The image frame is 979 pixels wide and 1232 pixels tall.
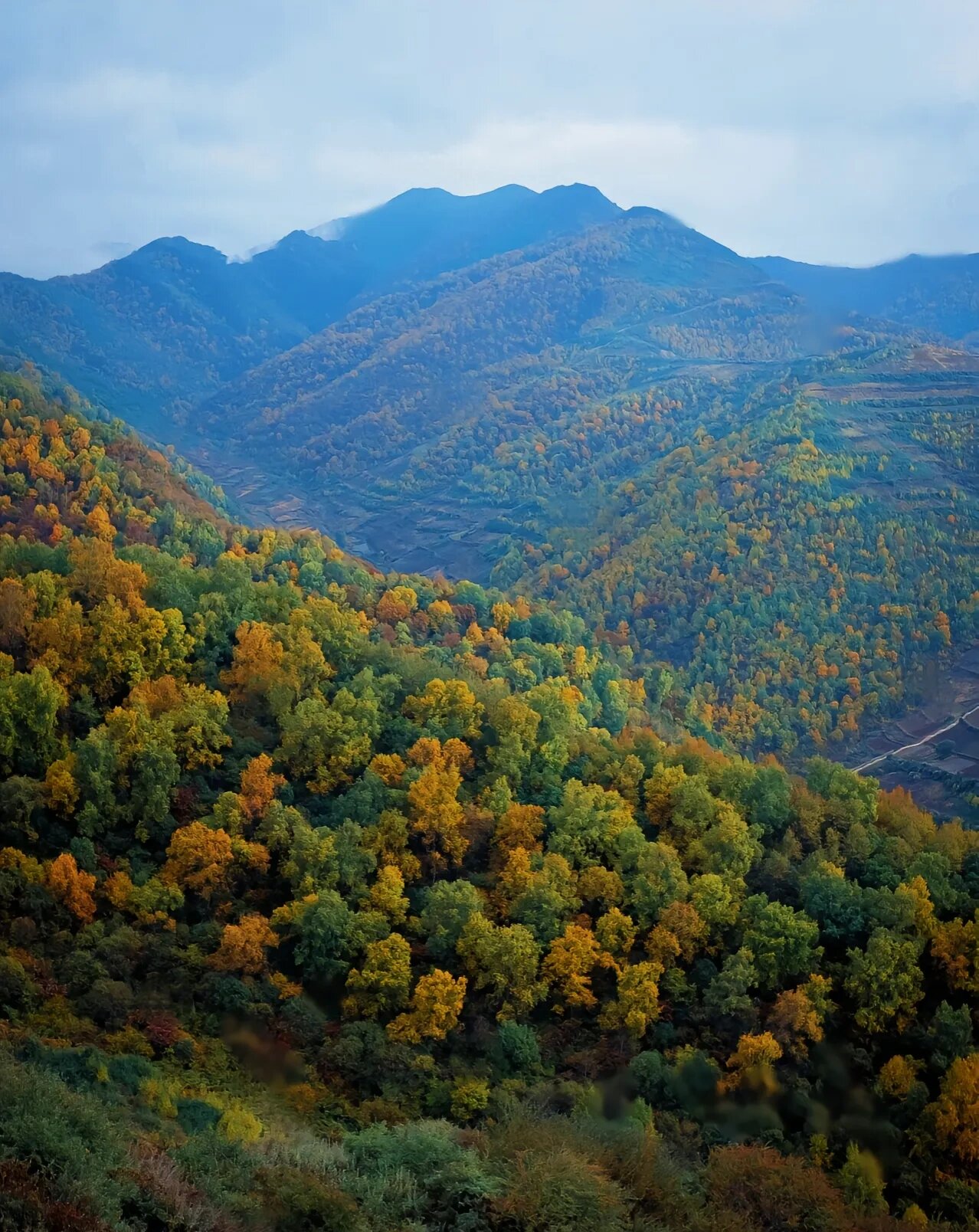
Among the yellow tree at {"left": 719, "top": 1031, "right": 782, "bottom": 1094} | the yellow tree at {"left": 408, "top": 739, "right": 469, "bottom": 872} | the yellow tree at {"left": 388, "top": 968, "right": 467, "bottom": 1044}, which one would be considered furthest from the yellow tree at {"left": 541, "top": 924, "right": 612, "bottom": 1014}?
the yellow tree at {"left": 408, "top": 739, "right": 469, "bottom": 872}

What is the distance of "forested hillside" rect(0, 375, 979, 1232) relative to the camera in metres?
29.9

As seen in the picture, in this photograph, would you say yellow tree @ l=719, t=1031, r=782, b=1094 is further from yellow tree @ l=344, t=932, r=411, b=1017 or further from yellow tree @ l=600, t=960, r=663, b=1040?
yellow tree @ l=344, t=932, r=411, b=1017

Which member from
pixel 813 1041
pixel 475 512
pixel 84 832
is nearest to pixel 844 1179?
pixel 813 1041

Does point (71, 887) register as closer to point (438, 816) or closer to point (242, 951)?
point (242, 951)

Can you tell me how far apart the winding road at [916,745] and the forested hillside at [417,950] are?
4054 centimetres

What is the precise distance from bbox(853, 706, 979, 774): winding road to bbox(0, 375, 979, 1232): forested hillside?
40543 millimetres

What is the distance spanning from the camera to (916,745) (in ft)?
343

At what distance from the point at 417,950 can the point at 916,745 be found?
74.7 metres

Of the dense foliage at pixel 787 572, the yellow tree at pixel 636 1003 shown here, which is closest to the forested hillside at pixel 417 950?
the yellow tree at pixel 636 1003

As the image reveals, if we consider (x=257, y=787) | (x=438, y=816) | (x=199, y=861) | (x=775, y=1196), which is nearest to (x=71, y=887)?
(x=199, y=861)

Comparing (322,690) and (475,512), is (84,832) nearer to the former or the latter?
(322,690)

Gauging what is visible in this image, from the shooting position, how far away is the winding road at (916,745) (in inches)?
4018

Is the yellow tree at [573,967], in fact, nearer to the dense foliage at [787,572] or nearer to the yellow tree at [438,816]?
the yellow tree at [438,816]

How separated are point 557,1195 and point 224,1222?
8.89 m
